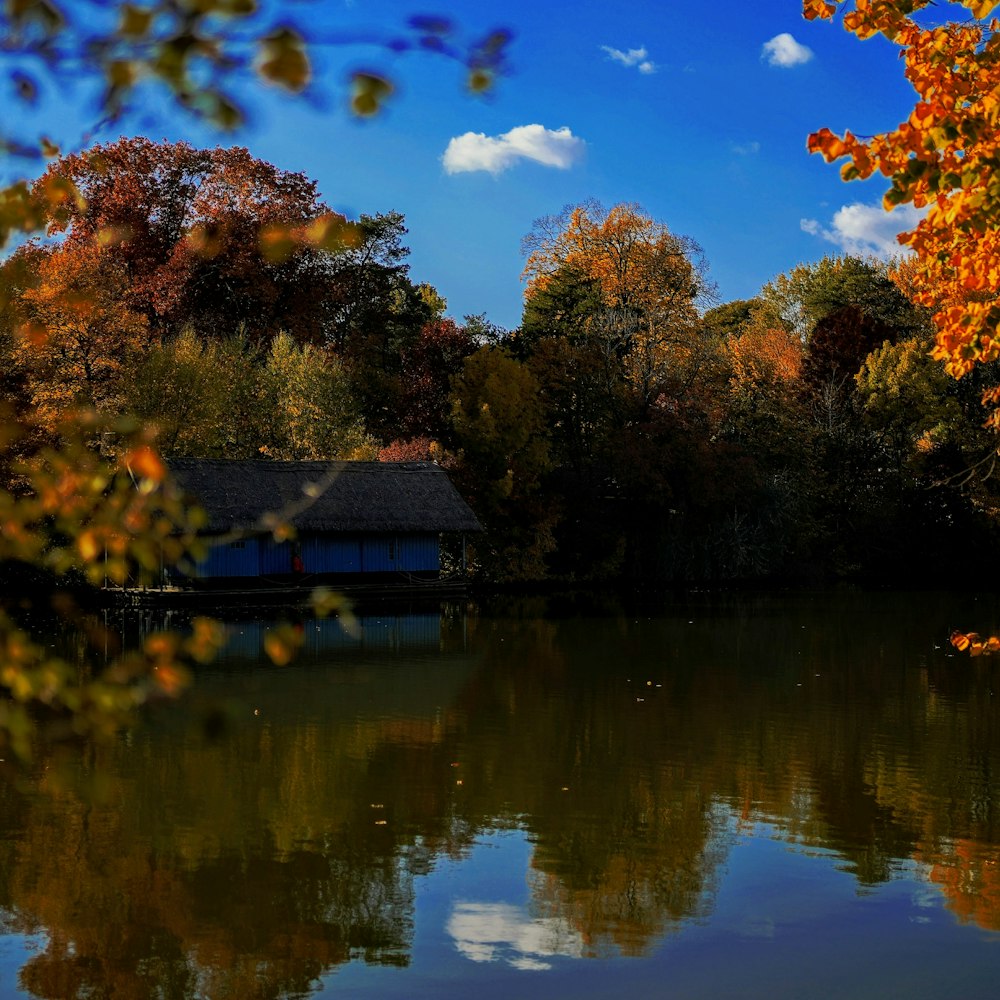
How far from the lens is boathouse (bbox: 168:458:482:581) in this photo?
34.0 m

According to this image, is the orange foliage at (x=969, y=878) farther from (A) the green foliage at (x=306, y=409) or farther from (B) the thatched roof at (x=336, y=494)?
(A) the green foliage at (x=306, y=409)

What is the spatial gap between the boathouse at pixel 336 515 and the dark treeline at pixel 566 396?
2.43 metres

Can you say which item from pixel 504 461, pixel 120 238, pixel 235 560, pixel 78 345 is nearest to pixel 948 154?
pixel 120 238

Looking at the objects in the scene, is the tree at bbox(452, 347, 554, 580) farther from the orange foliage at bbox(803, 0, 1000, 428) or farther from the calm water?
the orange foliage at bbox(803, 0, 1000, 428)

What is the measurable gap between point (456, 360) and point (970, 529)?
17661mm

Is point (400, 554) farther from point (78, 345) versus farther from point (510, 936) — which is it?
point (510, 936)

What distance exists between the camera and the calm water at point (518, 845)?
783 centimetres

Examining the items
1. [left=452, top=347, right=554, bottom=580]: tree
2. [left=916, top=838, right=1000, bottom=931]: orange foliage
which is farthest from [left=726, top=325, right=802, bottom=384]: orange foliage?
[left=916, top=838, right=1000, bottom=931]: orange foliage

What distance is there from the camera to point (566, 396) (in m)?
42.6

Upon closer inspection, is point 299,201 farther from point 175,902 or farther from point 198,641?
point 198,641

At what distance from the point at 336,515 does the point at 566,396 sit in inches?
404

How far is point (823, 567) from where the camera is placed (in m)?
43.2

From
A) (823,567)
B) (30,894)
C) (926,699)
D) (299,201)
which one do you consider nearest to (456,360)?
(299,201)

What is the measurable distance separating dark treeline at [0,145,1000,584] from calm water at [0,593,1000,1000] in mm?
20645
